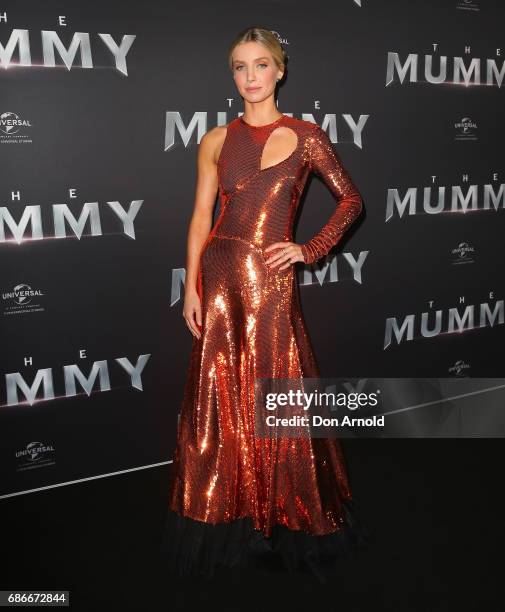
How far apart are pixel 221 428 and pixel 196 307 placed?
49cm

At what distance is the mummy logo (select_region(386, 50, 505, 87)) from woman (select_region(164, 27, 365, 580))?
1337mm

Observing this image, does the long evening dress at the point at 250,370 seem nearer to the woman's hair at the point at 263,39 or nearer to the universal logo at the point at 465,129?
the woman's hair at the point at 263,39

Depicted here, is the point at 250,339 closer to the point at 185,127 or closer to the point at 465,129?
the point at 185,127

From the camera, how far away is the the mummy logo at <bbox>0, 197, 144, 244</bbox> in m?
3.04

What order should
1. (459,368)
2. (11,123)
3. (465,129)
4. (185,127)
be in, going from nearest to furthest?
(11,123) → (185,127) → (465,129) → (459,368)

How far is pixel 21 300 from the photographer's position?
315cm

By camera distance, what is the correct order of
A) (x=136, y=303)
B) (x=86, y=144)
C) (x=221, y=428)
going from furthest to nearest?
(x=136, y=303), (x=86, y=144), (x=221, y=428)

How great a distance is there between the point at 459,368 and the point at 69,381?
2.42m

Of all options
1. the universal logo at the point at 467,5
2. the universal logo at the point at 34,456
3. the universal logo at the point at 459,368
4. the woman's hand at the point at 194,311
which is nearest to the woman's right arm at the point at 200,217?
the woman's hand at the point at 194,311

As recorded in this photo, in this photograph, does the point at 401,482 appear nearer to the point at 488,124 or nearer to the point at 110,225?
the point at 110,225

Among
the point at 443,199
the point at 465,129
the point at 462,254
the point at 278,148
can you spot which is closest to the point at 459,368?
the point at 462,254

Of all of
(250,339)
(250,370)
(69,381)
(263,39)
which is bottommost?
(69,381)

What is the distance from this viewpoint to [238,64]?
8.36 feet

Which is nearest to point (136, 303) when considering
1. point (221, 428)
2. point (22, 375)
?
point (22, 375)
